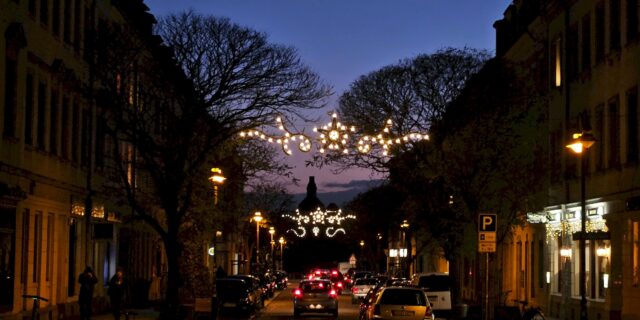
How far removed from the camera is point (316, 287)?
4619 cm

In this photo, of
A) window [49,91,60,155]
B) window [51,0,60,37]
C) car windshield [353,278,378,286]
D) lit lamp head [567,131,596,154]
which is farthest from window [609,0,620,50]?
car windshield [353,278,378,286]

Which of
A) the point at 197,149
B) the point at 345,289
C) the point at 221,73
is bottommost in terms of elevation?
the point at 345,289

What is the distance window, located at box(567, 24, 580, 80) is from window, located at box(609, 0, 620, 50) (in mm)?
5108

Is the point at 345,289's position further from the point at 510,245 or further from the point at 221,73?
the point at 221,73

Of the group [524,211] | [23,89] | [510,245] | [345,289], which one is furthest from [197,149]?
[345,289]

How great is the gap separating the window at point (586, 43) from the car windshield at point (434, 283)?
9.71m

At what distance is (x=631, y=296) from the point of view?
33531mm

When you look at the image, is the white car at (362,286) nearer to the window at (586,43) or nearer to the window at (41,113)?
the window at (586,43)

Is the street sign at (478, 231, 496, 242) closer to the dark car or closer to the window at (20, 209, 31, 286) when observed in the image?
the window at (20, 209, 31, 286)

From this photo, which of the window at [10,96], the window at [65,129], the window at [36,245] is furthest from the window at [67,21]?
the window at [10,96]

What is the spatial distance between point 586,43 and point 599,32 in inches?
80.2

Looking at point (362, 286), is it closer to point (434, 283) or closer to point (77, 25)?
point (434, 283)

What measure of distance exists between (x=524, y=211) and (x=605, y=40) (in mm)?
7930

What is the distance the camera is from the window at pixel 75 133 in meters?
38.7
